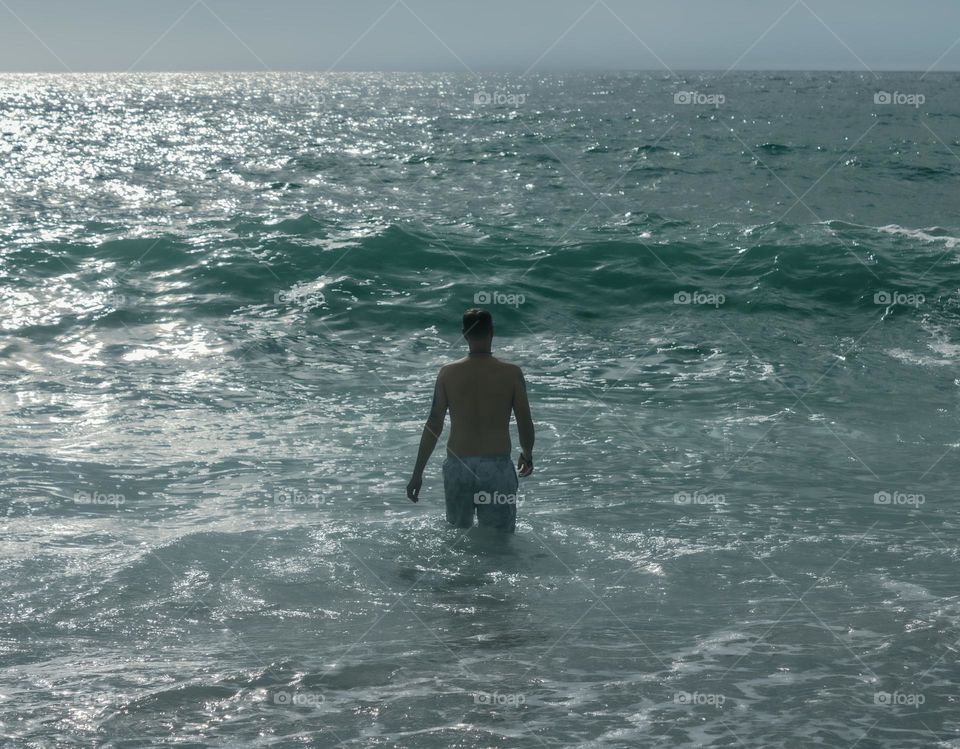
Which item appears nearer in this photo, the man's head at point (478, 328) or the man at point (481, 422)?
the man's head at point (478, 328)

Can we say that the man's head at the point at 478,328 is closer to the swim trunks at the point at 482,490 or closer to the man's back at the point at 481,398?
the man's back at the point at 481,398

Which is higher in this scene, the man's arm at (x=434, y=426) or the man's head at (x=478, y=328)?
the man's head at (x=478, y=328)

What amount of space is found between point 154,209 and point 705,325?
624 inches

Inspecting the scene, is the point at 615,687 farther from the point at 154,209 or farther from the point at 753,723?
the point at 154,209

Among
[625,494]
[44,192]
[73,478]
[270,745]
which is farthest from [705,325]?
[44,192]

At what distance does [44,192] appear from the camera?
94.0ft

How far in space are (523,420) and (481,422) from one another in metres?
0.29

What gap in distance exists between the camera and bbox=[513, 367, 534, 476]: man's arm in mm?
6840

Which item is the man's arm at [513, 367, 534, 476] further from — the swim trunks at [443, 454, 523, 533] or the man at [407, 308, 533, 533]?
the swim trunks at [443, 454, 523, 533]

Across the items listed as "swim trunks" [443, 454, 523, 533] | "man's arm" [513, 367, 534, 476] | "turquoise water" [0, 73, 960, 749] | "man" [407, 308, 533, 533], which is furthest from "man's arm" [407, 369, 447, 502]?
"turquoise water" [0, 73, 960, 749]

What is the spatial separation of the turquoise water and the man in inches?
18.0

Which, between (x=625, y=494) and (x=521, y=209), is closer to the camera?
(x=625, y=494)

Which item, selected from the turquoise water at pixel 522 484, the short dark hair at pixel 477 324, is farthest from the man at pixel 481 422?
the turquoise water at pixel 522 484

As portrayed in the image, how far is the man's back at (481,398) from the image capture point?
269 inches
